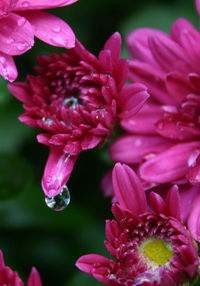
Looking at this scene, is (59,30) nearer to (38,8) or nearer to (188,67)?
(38,8)

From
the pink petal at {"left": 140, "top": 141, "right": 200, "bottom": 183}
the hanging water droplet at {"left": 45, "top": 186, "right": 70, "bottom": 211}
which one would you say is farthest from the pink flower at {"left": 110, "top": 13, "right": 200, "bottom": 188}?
the hanging water droplet at {"left": 45, "top": 186, "right": 70, "bottom": 211}

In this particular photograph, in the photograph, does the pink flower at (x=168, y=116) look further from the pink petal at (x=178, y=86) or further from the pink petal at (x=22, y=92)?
the pink petal at (x=22, y=92)

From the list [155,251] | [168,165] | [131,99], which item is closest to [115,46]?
[131,99]

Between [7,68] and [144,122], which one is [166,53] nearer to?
[144,122]

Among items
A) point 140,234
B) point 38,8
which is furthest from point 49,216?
point 38,8

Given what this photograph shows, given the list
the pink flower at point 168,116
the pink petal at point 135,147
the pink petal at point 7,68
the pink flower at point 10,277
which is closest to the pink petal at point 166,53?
the pink flower at point 168,116

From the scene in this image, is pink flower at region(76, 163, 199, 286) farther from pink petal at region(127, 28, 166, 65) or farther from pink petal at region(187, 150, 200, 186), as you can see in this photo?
pink petal at region(127, 28, 166, 65)
